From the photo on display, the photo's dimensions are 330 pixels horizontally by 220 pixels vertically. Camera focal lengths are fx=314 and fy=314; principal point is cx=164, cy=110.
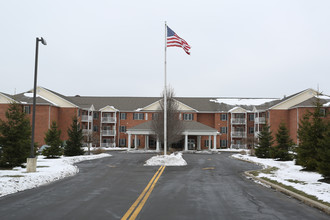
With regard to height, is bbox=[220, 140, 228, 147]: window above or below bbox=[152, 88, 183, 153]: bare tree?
below

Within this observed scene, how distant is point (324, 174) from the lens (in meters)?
14.0

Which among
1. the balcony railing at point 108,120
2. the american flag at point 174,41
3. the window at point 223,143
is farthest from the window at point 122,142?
the american flag at point 174,41

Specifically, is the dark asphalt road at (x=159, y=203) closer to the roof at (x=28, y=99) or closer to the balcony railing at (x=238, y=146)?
the roof at (x=28, y=99)

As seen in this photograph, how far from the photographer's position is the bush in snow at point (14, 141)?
18.7 m

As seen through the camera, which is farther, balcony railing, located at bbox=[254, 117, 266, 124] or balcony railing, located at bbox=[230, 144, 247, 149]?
balcony railing, located at bbox=[230, 144, 247, 149]

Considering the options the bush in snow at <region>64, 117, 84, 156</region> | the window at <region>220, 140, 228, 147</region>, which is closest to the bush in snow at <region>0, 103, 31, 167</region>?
the bush in snow at <region>64, 117, 84, 156</region>

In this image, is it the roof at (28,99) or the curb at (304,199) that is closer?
the curb at (304,199)

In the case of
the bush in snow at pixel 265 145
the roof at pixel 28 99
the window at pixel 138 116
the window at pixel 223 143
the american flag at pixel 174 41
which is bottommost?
the window at pixel 223 143

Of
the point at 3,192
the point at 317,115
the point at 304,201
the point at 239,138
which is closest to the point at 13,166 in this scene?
the point at 3,192

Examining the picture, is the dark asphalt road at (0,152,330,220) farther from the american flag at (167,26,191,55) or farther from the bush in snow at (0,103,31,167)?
the american flag at (167,26,191,55)

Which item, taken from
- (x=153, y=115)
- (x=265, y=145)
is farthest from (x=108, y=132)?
(x=265, y=145)

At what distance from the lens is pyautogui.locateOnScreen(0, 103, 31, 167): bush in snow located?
1869 cm

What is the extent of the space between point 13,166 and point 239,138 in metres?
48.9

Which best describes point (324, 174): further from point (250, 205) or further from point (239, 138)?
point (239, 138)
